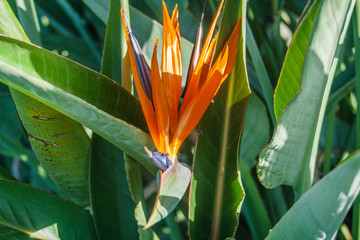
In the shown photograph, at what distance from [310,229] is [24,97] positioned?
1.29 feet

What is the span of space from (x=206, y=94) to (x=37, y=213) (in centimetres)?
33

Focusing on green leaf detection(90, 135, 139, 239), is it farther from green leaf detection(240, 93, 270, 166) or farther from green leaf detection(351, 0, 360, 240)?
green leaf detection(351, 0, 360, 240)

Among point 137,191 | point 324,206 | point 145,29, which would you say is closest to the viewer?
point 324,206

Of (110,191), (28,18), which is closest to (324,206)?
(110,191)

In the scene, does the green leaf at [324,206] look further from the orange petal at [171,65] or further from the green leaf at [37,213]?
the green leaf at [37,213]

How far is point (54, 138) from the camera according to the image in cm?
55

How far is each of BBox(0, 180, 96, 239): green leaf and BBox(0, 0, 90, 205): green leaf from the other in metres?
0.05

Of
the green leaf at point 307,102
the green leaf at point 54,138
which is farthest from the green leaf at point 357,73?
the green leaf at point 54,138

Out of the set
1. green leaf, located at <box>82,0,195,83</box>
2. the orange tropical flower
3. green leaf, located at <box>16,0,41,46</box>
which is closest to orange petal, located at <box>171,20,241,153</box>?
the orange tropical flower

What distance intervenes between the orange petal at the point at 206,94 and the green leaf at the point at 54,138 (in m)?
0.18

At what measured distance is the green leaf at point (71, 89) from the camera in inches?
15.6

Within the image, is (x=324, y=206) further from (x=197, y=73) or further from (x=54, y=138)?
(x=54, y=138)

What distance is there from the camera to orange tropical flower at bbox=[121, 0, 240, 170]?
47cm

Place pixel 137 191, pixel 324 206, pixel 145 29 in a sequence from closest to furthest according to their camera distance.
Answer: pixel 324 206 → pixel 137 191 → pixel 145 29
